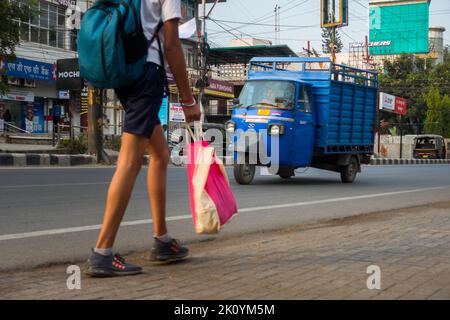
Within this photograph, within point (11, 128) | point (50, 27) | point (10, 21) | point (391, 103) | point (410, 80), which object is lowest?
point (11, 128)

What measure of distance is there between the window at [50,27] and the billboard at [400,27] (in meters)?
49.0

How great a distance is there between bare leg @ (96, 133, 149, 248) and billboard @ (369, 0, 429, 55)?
7237 cm

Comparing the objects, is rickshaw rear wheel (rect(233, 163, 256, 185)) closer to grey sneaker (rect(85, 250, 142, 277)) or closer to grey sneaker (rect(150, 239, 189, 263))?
grey sneaker (rect(150, 239, 189, 263))

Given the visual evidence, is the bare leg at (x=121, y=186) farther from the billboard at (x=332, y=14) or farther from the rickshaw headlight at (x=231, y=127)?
the billboard at (x=332, y=14)

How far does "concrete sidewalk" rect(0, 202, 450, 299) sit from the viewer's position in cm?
318

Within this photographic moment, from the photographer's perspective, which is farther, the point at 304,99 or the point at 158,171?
the point at 304,99

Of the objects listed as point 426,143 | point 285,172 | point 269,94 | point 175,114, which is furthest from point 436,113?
point 269,94

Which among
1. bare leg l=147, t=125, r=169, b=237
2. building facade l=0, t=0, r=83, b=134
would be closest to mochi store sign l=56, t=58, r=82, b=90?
building facade l=0, t=0, r=83, b=134

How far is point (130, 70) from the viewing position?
3445 millimetres

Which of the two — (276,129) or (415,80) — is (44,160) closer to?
(276,129)

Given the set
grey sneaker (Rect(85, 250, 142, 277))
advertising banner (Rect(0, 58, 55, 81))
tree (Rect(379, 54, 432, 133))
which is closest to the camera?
grey sneaker (Rect(85, 250, 142, 277))

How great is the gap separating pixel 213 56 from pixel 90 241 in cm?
4211

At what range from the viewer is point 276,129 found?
11.6 m

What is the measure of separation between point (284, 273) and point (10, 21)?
50.4 ft
